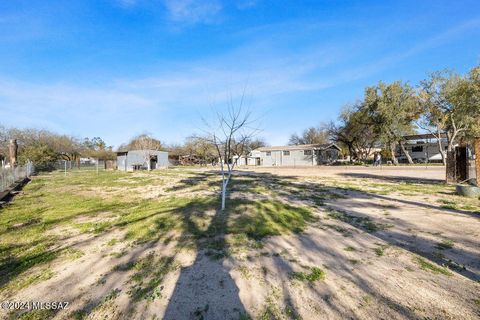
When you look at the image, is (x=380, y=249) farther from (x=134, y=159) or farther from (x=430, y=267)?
(x=134, y=159)

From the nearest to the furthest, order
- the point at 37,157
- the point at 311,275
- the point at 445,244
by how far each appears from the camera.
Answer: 1. the point at 311,275
2. the point at 445,244
3. the point at 37,157

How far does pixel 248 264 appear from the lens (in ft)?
12.3

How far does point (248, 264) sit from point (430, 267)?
261 cm

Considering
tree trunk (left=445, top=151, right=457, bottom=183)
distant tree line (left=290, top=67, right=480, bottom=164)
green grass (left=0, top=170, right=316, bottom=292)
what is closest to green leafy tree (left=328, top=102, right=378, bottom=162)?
distant tree line (left=290, top=67, right=480, bottom=164)

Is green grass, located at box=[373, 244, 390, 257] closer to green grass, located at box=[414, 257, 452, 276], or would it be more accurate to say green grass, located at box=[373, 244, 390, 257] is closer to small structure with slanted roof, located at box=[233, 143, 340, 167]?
green grass, located at box=[414, 257, 452, 276]

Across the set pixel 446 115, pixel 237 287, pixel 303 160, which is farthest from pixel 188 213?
pixel 303 160

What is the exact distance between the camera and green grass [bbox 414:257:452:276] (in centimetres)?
335

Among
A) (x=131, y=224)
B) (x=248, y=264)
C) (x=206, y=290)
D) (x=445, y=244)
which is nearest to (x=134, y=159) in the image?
(x=131, y=224)

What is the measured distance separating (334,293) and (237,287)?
1.18 m

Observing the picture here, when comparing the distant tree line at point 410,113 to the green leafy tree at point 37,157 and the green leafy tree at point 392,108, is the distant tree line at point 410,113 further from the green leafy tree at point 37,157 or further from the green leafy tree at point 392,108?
the green leafy tree at point 37,157

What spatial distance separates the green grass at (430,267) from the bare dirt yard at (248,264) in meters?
0.02

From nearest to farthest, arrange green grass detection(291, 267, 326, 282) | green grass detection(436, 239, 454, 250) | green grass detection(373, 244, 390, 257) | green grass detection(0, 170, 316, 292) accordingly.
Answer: green grass detection(291, 267, 326, 282)
green grass detection(373, 244, 390, 257)
green grass detection(436, 239, 454, 250)
green grass detection(0, 170, 316, 292)

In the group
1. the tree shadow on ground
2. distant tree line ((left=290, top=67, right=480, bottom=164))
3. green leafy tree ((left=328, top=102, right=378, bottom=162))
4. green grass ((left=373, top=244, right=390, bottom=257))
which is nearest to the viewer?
the tree shadow on ground

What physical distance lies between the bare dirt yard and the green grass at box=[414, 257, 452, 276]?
0.02m
